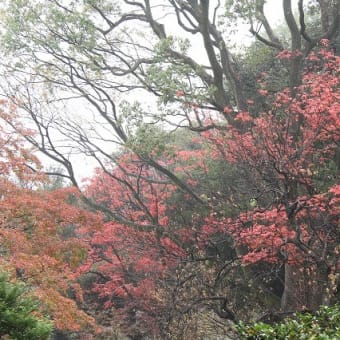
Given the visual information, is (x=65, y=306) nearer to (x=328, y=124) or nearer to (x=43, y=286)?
(x=43, y=286)

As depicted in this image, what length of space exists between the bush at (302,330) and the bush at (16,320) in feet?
8.18

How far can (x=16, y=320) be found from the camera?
4953mm

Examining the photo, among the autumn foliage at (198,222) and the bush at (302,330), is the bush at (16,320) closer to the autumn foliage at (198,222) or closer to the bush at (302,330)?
the autumn foliage at (198,222)

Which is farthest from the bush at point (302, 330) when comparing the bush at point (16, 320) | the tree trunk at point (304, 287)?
the tree trunk at point (304, 287)

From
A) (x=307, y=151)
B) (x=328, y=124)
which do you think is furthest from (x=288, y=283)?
(x=328, y=124)

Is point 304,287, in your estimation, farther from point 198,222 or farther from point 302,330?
point 198,222

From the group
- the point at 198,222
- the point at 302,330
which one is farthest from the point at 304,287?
the point at 198,222

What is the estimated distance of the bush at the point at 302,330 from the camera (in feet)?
11.3

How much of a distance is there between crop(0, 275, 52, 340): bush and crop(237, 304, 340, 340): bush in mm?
2494

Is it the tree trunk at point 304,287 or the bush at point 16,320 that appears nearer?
the bush at point 16,320

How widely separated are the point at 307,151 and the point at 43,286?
6.18 metres

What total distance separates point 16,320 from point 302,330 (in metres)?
3.33

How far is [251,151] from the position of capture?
388 inches

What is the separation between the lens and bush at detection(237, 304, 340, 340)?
3450mm
